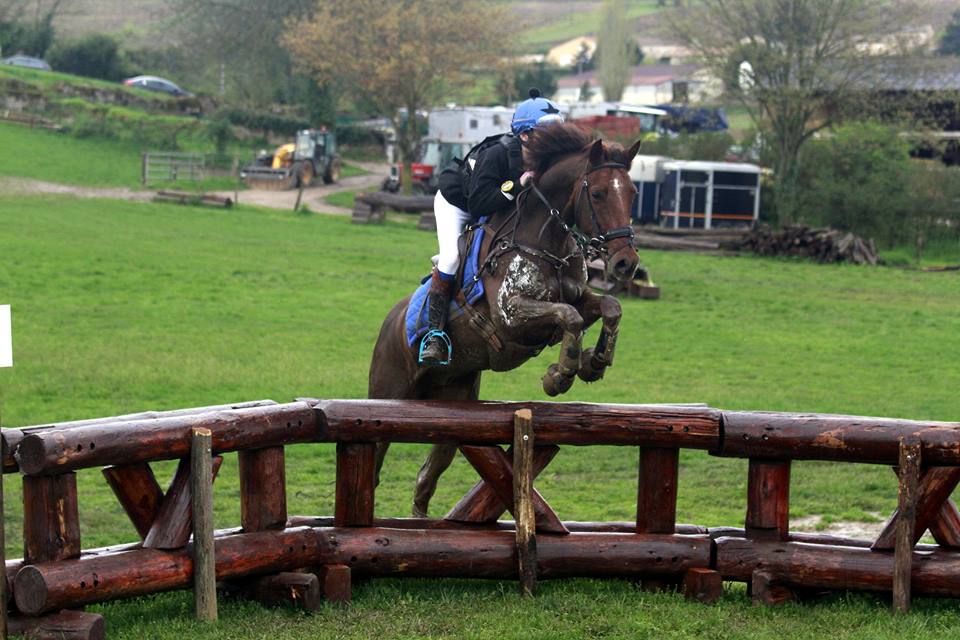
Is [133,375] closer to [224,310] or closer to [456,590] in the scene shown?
[224,310]

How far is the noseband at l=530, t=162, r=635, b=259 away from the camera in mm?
7914

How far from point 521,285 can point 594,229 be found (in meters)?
0.63

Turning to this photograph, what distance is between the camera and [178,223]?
3497 centimetres

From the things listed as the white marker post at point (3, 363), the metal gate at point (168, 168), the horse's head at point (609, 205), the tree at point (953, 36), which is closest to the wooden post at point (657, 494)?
the horse's head at point (609, 205)

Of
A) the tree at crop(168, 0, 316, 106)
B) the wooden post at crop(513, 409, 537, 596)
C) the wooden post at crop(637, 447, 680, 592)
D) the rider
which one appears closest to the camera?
the wooden post at crop(513, 409, 537, 596)

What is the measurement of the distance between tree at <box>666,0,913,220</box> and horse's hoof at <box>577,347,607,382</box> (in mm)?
34978

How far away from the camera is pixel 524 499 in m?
7.56

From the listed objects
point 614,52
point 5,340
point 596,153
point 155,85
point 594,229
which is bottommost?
point 5,340

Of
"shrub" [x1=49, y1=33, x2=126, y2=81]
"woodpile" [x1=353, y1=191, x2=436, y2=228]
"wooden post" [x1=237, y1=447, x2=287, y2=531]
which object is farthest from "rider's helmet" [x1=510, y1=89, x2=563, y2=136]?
"shrub" [x1=49, y1=33, x2=126, y2=81]

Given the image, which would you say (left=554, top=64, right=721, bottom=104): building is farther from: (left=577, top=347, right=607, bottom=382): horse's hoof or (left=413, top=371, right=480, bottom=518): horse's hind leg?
(left=577, top=347, right=607, bottom=382): horse's hoof

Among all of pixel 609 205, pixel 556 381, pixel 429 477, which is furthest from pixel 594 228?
pixel 429 477

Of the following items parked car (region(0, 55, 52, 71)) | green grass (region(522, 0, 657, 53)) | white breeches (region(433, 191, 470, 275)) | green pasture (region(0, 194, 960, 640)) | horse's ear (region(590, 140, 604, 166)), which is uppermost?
green grass (region(522, 0, 657, 53))

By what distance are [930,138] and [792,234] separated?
9.32 metres

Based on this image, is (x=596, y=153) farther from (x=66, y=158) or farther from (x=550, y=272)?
(x=66, y=158)
